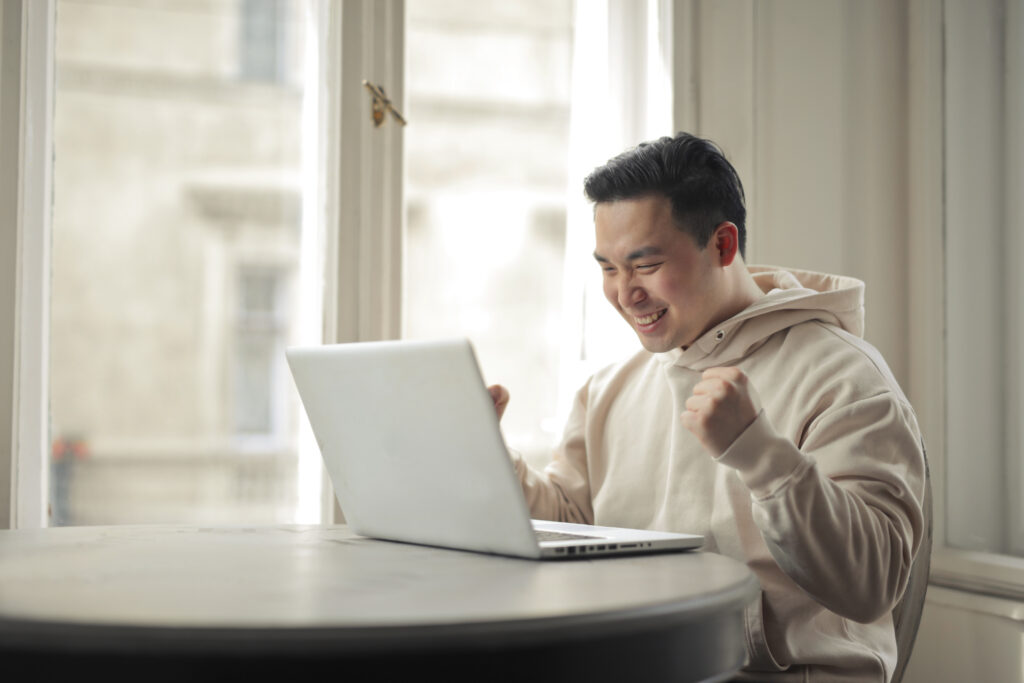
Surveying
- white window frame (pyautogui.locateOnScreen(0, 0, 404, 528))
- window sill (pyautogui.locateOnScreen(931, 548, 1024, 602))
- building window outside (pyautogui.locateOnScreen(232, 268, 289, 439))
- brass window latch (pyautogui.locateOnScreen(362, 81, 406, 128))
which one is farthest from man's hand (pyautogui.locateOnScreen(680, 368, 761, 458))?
building window outside (pyautogui.locateOnScreen(232, 268, 289, 439))

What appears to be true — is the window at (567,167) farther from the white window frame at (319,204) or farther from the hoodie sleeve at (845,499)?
the hoodie sleeve at (845,499)

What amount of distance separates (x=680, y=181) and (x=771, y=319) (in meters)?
0.24

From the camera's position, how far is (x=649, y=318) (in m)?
1.38

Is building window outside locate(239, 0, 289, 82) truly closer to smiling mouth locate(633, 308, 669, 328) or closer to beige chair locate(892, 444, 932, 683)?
smiling mouth locate(633, 308, 669, 328)

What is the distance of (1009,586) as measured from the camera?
6.39 feet

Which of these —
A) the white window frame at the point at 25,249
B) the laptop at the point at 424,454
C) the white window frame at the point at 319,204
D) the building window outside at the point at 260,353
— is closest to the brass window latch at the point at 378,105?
the white window frame at the point at 319,204

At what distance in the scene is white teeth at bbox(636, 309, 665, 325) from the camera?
1376 mm

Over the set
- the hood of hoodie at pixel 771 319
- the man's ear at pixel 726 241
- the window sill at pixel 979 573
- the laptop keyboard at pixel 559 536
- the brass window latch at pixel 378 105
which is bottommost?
the window sill at pixel 979 573

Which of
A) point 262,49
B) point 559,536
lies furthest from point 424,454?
point 262,49

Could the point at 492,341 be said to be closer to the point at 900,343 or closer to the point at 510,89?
the point at 900,343

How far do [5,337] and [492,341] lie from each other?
1.20 m

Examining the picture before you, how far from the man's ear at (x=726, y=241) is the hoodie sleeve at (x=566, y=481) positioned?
0.34 m

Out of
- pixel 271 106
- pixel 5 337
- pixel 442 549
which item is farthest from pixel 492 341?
pixel 271 106

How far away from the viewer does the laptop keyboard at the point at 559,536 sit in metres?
1.01
